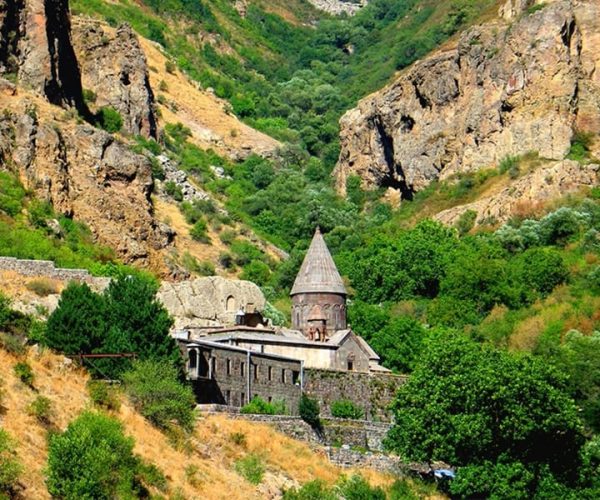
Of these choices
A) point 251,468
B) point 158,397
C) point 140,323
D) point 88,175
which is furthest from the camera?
point 88,175

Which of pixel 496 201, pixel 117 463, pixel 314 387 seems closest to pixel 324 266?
pixel 314 387

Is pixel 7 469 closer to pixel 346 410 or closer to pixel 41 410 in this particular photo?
pixel 41 410

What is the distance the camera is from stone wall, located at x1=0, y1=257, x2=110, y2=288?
56.2 m

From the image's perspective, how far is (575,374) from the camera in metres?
54.7

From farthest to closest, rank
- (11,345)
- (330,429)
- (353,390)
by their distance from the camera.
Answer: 1. (353,390)
2. (330,429)
3. (11,345)

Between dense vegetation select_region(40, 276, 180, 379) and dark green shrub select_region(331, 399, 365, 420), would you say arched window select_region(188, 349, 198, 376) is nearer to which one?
dense vegetation select_region(40, 276, 180, 379)

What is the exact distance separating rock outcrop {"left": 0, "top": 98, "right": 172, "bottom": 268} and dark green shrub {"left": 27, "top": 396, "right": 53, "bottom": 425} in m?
35.1

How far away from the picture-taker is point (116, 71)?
9331 centimetres

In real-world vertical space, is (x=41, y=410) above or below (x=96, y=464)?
above

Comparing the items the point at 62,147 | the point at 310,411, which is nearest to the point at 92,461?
the point at 310,411

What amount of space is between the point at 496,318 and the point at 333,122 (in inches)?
2546

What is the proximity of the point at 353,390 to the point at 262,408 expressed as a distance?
8.60 m

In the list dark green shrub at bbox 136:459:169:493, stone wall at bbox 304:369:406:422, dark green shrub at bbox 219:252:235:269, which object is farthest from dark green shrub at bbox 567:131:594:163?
dark green shrub at bbox 136:459:169:493

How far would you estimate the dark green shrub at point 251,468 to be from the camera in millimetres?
40906
